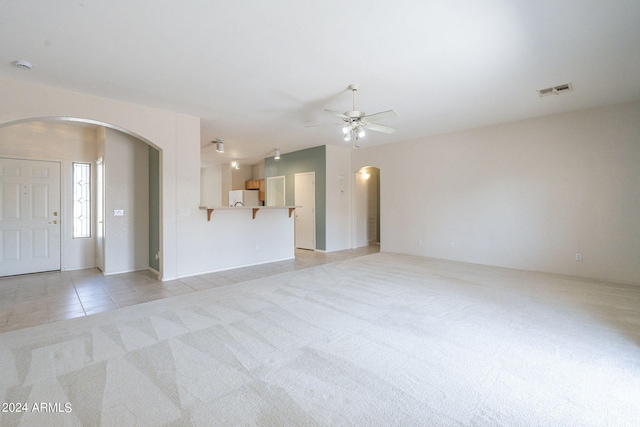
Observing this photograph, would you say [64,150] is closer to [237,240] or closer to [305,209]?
[237,240]

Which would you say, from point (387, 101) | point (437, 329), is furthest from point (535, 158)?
point (437, 329)

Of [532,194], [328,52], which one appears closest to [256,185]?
[328,52]

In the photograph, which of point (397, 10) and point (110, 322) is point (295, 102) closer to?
point (397, 10)

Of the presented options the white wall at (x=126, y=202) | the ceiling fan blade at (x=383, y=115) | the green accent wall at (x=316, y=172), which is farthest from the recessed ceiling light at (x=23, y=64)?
the green accent wall at (x=316, y=172)

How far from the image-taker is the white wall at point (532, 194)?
4.43 meters

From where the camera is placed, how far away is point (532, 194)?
518 centimetres

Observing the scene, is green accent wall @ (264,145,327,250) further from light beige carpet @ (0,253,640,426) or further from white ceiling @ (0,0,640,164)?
light beige carpet @ (0,253,640,426)

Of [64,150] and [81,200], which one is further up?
[64,150]

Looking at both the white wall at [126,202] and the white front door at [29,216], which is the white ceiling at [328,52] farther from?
the white front door at [29,216]

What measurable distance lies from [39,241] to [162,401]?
5.20m

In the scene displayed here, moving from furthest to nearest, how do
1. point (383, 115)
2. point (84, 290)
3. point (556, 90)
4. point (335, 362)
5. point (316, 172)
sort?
point (316, 172), point (84, 290), point (556, 90), point (383, 115), point (335, 362)

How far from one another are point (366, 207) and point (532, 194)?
13.9 feet

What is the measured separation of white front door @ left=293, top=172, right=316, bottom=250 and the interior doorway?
4.08 feet

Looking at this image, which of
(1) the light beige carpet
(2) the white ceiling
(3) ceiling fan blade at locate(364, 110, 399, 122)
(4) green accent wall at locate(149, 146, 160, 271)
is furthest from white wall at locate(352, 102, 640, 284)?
(4) green accent wall at locate(149, 146, 160, 271)
